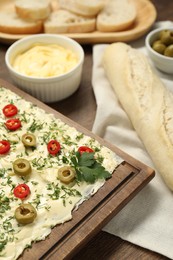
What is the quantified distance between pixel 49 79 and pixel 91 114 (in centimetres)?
34

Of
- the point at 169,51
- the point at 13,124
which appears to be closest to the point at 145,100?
the point at 169,51

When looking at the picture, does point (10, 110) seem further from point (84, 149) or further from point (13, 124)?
point (84, 149)

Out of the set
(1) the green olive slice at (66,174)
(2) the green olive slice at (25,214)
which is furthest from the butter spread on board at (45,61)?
(2) the green olive slice at (25,214)

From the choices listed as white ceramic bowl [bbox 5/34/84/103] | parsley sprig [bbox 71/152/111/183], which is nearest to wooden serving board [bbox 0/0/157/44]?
white ceramic bowl [bbox 5/34/84/103]

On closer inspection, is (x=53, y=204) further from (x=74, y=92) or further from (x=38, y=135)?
(x=74, y=92)

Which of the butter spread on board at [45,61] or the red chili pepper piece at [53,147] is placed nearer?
the red chili pepper piece at [53,147]

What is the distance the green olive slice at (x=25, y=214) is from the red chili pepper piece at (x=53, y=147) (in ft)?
1.14

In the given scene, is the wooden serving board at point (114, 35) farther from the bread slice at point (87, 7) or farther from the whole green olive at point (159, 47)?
the whole green olive at point (159, 47)

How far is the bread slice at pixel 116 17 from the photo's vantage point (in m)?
3.17

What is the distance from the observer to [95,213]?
6.28 ft

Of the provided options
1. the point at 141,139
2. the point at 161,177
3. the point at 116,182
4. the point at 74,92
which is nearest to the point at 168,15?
the point at 74,92

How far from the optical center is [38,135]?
224cm

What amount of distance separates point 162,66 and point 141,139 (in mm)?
706

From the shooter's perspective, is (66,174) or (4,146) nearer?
(66,174)
